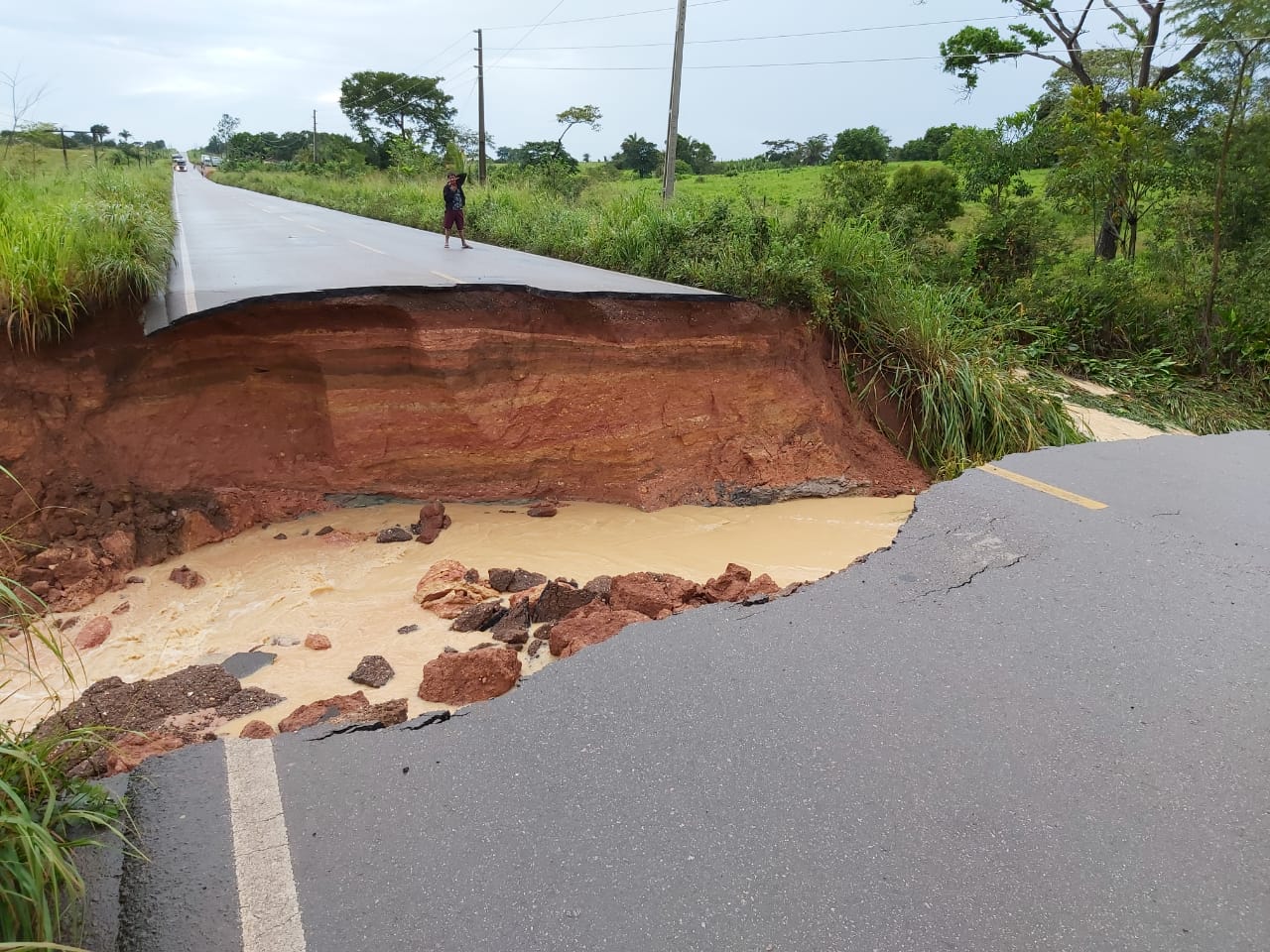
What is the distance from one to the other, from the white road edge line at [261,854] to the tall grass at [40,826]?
0.38m

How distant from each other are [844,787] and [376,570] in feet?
16.6

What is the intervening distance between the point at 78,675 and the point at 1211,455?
9460 millimetres

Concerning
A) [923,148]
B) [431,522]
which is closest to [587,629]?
[431,522]

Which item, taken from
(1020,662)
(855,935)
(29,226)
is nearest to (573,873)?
(855,935)

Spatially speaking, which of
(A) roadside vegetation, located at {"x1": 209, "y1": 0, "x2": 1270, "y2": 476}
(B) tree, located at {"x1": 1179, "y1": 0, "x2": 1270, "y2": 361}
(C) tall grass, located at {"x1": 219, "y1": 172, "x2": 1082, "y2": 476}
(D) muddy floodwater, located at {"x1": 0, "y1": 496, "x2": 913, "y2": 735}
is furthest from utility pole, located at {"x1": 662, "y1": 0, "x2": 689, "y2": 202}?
(D) muddy floodwater, located at {"x1": 0, "y1": 496, "x2": 913, "y2": 735}

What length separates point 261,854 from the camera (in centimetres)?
269

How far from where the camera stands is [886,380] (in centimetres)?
977

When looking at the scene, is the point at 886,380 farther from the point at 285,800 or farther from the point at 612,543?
the point at 285,800

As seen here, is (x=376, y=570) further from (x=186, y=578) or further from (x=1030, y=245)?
(x=1030, y=245)

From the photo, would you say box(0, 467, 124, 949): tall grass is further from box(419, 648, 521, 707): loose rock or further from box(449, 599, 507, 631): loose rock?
box(449, 599, 507, 631): loose rock

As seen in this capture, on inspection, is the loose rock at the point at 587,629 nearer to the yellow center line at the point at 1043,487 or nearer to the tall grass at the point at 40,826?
the tall grass at the point at 40,826

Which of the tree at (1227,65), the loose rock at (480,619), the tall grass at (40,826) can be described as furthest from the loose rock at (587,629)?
the tree at (1227,65)

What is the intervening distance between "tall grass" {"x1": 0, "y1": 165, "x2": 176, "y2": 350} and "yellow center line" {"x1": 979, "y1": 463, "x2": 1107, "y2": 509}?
25.5 ft

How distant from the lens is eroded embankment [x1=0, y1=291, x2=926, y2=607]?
7066 mm
